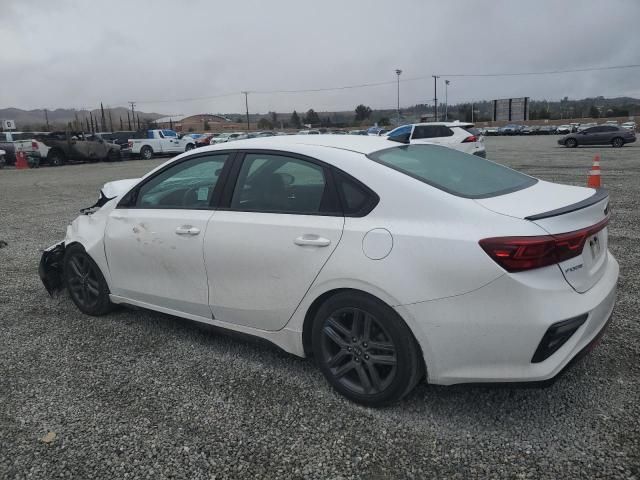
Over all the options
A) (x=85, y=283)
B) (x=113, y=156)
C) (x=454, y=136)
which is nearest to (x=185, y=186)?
(x=85, y=283)

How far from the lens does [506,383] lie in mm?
2529

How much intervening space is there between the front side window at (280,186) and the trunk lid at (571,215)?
924 mm

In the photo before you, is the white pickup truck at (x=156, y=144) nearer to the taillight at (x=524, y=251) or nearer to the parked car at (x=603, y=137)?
the parked car at (x=603, y=137)

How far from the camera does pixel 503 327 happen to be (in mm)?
2428

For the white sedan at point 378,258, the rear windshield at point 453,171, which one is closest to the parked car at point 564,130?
the rear windshield at point 453,171

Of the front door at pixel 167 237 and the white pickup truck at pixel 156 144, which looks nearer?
the front door at pixel 167 237

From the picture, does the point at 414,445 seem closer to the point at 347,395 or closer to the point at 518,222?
the point at 347,395

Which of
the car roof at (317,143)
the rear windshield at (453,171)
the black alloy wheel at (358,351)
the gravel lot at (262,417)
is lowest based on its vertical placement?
the gravel lot at (262,417)

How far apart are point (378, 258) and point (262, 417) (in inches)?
44.4

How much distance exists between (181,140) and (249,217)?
29.5 metres

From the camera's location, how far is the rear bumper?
2.38m

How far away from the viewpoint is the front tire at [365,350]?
2686 millimetres

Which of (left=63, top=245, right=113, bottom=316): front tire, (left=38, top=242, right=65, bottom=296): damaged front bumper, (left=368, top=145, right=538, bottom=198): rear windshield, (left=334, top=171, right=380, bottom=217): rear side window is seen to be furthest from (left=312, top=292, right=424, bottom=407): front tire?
(left=38, top=242, right=65, bottom=296): damaged front bumper

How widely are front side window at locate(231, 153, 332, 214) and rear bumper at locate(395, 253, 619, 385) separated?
0.86m
